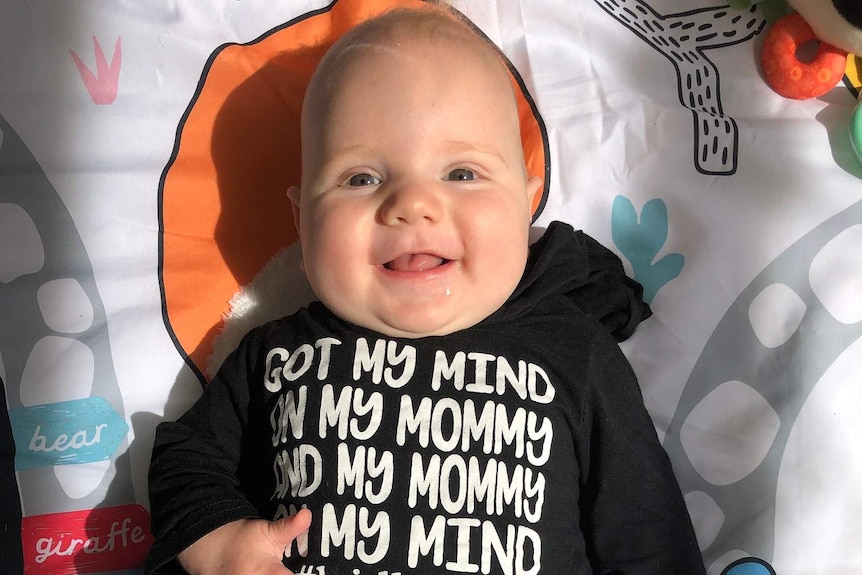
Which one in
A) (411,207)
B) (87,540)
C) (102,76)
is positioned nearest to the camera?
(411,207)

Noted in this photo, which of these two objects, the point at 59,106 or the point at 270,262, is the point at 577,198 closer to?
the point at 270,262

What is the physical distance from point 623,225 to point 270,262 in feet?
1.59

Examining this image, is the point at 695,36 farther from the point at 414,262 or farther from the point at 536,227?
the point at 414,262

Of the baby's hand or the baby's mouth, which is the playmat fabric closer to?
the baby's hand

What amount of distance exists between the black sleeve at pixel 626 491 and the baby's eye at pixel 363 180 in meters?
0.32

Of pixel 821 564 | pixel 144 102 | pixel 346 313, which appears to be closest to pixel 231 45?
pixel 144 102

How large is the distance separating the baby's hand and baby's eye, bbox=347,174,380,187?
13.9 inches

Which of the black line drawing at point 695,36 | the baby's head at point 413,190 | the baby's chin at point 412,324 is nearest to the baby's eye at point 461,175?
the baby's head at point 413,190

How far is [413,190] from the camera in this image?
0.80 m

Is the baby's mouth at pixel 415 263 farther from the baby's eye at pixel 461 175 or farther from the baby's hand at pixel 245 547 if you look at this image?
the baby's hand at pixel 245 547

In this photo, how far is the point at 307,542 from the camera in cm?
82

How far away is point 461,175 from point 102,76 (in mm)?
560

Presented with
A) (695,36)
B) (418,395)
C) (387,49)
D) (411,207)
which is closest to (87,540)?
(418,395)

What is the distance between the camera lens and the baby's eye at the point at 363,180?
2.79 feet
